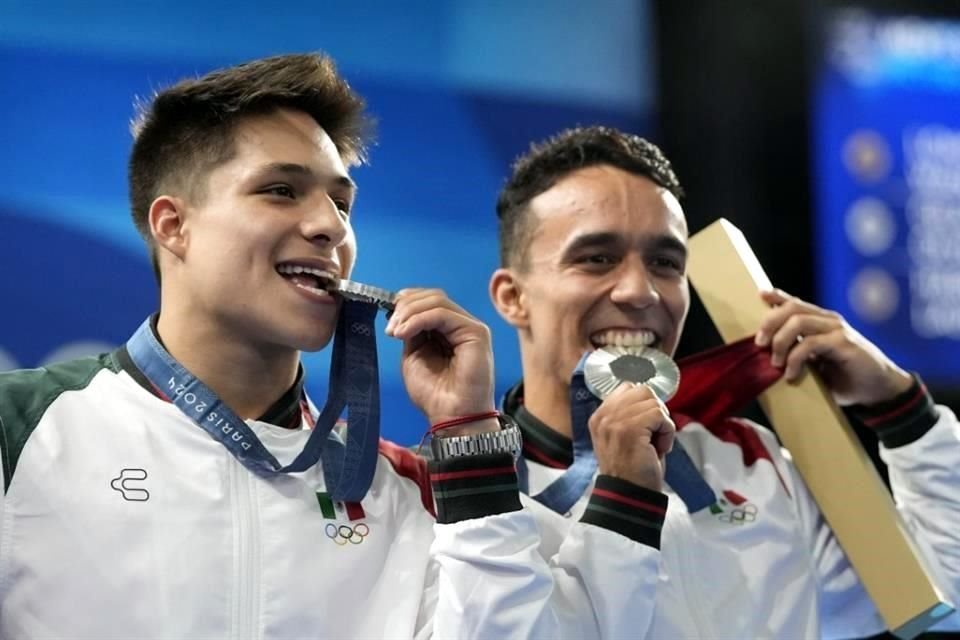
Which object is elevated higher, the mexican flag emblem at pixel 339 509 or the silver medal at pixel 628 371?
the silver medal at pixel 628 371

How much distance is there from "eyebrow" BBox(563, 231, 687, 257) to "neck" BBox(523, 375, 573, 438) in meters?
0.26

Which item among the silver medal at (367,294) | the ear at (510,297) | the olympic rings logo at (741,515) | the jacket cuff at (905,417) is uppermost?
the ear at (510,297)

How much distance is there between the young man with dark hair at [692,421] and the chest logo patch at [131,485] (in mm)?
736

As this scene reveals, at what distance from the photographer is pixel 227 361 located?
220cm

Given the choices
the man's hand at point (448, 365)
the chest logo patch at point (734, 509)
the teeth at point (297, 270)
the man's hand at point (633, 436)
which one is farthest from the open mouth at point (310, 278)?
the chest logo patch at point (734, 509)

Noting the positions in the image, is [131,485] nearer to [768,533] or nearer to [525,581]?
[525,581]

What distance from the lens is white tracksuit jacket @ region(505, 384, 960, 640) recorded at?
2.40 meters

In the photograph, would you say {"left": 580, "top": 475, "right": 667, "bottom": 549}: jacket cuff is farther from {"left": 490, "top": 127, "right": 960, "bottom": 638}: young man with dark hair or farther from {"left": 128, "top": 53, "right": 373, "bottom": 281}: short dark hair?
{"left": 128, "top": 53, "right": 373, "bottom": 281}: short dark hair

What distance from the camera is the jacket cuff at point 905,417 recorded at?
8.81ft

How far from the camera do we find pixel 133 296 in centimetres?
309

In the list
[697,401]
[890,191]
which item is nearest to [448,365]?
[697,401]

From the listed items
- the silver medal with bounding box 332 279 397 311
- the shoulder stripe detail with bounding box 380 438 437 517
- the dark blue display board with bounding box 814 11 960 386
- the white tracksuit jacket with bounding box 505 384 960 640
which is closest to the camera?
the silver medal with bounding box 332 279 397 311

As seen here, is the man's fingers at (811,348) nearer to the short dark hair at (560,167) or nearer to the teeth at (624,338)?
the teeth at (624,338)

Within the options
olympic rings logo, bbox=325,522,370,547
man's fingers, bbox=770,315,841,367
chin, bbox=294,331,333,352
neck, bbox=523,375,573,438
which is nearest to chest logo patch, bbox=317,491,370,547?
olympic rings logo, bbox=325,522,370,547
